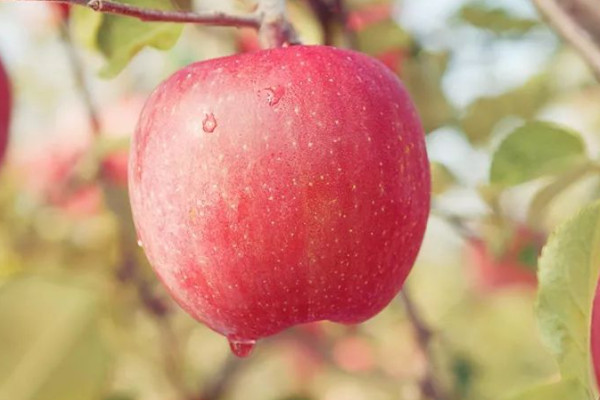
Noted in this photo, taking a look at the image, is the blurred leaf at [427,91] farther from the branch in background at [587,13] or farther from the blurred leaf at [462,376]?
the blurred leaf at [462,376]

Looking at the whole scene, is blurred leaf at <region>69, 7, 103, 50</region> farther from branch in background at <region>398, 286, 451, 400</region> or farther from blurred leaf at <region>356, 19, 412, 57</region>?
branch in background at <region>398, 286, 451, 400</region>

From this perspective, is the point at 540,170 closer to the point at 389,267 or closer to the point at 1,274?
the point at 389,267

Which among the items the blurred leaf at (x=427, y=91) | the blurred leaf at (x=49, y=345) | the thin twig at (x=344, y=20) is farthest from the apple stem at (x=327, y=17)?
the blurred leaf at (x=49, y=345)

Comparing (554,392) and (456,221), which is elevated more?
(554,392)

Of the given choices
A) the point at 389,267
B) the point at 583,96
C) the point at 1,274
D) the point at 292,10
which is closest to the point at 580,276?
the point at 389,267

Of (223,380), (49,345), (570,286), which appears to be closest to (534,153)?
(570,286)

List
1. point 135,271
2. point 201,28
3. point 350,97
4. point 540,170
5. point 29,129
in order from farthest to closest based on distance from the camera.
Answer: point 29,129
point 135,271
point 201,28
point 540,170
point 350,97

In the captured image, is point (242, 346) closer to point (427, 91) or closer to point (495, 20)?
point (427, 91)
